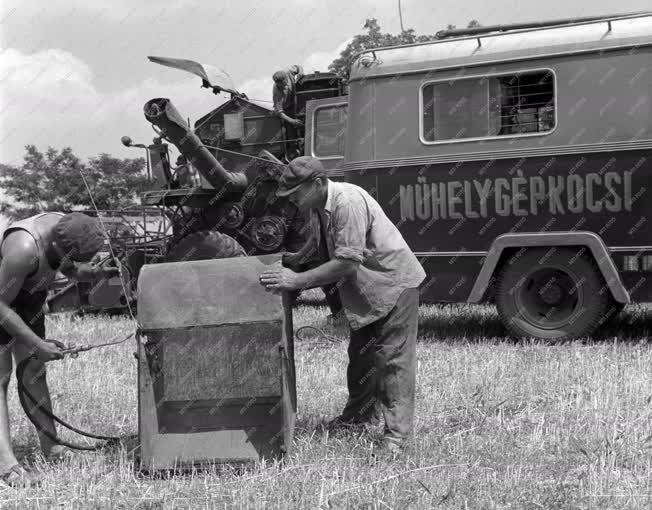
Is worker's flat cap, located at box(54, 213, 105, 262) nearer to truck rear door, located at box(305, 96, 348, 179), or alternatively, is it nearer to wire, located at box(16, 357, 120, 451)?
wire, located at box(16, 357, 120, 451)

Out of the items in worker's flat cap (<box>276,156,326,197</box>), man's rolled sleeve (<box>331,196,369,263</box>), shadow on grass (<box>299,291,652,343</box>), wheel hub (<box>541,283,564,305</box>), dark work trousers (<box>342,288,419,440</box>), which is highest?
worker's flat cap (<box>276,156,326,197</box>)

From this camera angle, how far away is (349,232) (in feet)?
14.0

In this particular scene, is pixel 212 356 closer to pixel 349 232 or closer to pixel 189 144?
pixel 349 232

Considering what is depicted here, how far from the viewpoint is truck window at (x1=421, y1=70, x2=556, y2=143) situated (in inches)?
295

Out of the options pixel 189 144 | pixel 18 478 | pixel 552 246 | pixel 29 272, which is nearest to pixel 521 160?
pixel 552 246

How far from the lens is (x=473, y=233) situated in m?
7.71

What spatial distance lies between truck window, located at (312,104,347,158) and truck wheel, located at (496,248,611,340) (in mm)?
3000

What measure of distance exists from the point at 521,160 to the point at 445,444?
3.80m

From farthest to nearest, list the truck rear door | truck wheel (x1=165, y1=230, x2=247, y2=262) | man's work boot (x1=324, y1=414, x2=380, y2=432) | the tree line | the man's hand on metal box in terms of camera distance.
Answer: the tree line, truck wheel (x1=165, y1=230, x2=247, y2=262), the truck rear door, man's work boot (x1=324, y1=414, x2=380, y2=432), the man's hand on metal box

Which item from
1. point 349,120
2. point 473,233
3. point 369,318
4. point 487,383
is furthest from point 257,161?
point 369,318

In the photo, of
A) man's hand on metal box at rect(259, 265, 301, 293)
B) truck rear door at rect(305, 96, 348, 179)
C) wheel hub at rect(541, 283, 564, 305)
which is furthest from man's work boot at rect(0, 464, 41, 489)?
truck rear door at rect(305, 96, 348, 179)

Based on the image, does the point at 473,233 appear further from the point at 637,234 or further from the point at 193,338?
the point at 193,338

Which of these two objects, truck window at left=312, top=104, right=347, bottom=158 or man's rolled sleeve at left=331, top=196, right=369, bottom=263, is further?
truck window at left=312, top=104, right=347, bottom=158

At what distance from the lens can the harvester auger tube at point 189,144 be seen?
9453mm
